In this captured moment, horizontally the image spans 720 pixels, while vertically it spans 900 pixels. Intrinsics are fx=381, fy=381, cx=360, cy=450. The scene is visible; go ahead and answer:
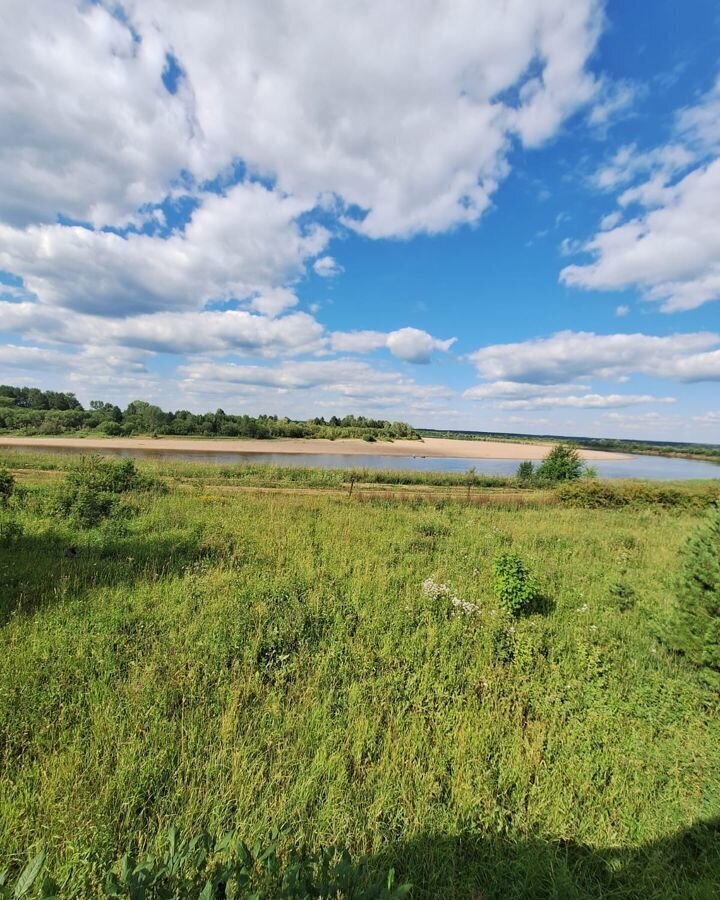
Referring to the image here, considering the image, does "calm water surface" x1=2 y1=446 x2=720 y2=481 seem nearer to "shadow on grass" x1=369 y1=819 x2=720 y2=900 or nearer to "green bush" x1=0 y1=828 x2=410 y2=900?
"green bush" x1=0 y1=828 x2=410 y2=900

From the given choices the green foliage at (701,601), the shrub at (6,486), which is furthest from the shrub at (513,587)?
the shrub at (6,486)

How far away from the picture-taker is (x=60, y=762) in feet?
10.5

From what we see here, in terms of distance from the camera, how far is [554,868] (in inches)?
107

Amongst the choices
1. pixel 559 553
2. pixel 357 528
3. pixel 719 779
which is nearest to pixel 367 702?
pixel 719 779

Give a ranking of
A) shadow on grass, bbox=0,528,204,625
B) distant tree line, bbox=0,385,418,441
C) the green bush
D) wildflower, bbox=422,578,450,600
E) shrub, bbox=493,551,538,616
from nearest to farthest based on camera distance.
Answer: the green bush, shadow on grass, bbox=0,528,204,625, shrub, bbox=493,551,538,616, wildflower, bbox=422,578,450,600, distant tree line, bbox=0,385,418,441

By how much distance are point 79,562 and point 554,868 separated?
8712 mm

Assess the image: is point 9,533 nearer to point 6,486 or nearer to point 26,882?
point 6,486

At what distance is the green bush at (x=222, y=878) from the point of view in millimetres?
1937

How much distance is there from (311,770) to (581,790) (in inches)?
92.3

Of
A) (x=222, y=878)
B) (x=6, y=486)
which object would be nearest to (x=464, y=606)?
(x=222, y=878)

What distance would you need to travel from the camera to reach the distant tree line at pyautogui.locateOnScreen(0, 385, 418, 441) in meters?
86.2

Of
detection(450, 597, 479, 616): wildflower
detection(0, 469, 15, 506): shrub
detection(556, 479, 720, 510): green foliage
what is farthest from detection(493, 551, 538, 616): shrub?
detection(556, 479, 720, 510): green foliage

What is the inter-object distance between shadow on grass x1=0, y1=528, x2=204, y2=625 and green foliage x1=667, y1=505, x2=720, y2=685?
837cm

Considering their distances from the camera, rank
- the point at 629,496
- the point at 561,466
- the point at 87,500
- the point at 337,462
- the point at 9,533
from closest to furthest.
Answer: the point at 9,533, the point at 87,500, the point at 629,496, the point at 561,466, the point at 337,462
